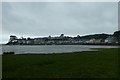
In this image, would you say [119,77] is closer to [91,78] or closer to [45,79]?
[91,78]

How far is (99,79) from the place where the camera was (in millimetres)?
19938

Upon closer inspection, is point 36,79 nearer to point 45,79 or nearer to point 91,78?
point 45,79

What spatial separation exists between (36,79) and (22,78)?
133cm

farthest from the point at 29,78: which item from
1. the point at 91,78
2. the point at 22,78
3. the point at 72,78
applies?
the point at 91,78

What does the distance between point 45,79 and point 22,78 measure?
2.06 metres

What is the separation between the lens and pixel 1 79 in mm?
20234

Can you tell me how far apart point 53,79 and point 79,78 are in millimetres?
2262

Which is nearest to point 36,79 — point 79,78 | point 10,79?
point 10,79

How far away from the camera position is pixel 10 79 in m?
20.4

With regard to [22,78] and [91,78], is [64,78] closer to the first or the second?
[91,78]

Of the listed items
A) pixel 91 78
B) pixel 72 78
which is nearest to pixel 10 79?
pixel 72 78

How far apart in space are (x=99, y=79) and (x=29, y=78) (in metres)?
6.10

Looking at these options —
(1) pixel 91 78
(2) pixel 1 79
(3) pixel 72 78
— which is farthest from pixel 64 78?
(2) pixel 1 79

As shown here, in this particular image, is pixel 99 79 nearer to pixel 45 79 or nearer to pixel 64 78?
pixel 64 78
